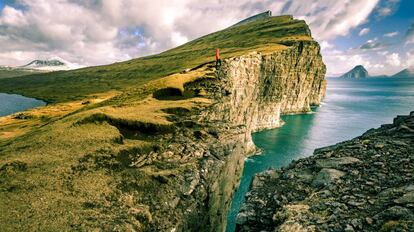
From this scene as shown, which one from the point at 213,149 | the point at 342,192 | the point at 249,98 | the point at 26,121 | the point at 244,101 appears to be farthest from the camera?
the point at 249,98

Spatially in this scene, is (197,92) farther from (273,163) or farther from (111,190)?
(273,163)

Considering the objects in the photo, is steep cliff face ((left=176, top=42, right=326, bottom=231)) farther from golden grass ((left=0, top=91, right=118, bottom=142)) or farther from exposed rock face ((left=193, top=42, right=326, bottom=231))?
golden grass ((left=0, top=91, right=118, bottom=142))

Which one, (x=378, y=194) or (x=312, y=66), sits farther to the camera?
(x=312, y=66)

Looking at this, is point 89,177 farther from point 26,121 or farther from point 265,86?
point 265,86

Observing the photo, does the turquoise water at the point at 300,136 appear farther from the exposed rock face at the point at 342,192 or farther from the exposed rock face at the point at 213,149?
the exposed rock face at the point at 342,192

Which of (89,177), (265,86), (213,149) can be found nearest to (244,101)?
(265,86)

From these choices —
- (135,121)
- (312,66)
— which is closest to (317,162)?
(135,121)

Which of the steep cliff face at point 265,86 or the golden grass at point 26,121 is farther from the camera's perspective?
the steep cliff face at point 265,86

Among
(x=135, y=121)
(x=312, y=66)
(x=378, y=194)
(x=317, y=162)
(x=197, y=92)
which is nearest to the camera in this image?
(x=378, y=194)

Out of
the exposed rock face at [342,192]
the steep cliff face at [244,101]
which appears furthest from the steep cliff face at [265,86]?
the exposed rock face at [342,192]
